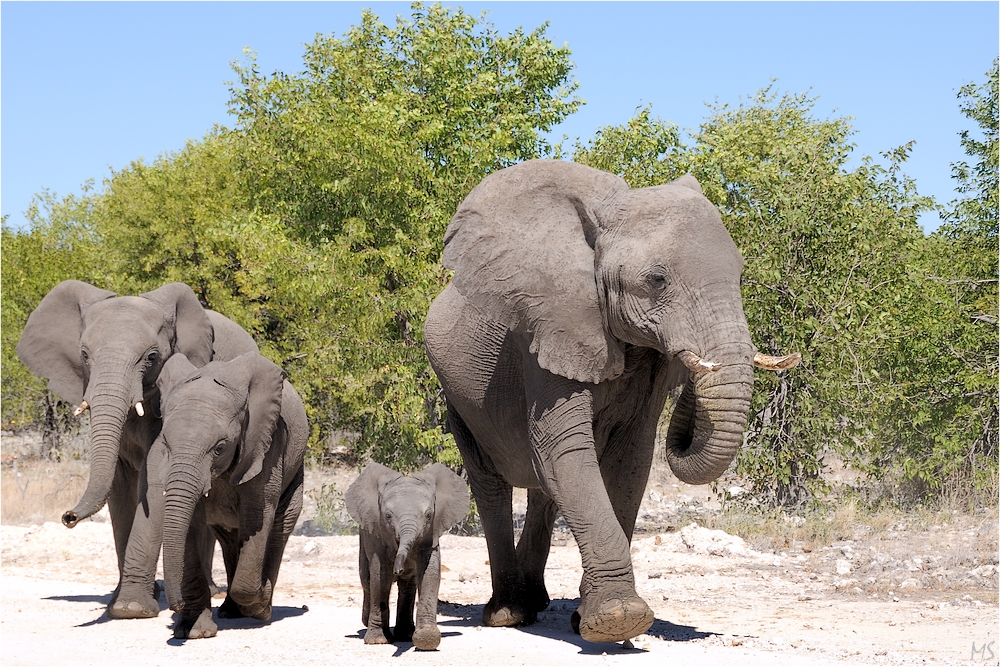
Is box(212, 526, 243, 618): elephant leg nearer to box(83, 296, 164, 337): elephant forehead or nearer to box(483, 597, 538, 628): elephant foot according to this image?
box(83, 296, 164, 337): elephant forehead

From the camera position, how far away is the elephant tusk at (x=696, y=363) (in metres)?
6.38

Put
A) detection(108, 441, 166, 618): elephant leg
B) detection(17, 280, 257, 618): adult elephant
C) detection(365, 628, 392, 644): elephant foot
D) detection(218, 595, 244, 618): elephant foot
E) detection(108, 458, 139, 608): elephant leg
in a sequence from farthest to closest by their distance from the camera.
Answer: detection(108, 458, 139, 608): elephant leg
detection(218, 595, 244, 618): elephant foot
detection(17, 280, 257, 618): adult elephant
detection(108, 441, 166, 618): elephant leg
detection(365, 628, 392, 644): elephant foot

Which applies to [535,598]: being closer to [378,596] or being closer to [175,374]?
[378,596]

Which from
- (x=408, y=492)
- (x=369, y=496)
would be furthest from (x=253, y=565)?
(x=408, y=492)

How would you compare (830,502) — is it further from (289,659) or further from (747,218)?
(289,659)

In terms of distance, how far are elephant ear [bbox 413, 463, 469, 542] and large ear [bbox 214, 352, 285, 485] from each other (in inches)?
54.3

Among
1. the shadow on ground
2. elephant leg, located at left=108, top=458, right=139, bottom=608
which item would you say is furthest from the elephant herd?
elephant leg, located at left=108, top=458, right=139, bottom=608

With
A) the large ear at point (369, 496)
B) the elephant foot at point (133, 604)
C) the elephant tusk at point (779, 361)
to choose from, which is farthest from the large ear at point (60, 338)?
the elephant tusk at point (779, 361)

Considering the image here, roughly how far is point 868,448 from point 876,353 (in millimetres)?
1205

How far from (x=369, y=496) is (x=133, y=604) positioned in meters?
2.50

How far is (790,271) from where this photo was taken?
15.3m

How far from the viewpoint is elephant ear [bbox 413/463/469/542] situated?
7.70m

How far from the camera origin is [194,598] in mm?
8312

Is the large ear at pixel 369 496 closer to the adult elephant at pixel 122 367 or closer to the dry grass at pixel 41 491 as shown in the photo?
the adult elephant at pixel 122 367
